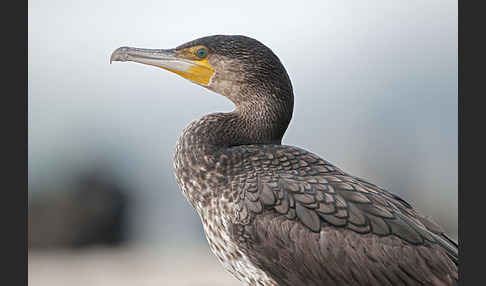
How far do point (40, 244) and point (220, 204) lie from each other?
7.47 m

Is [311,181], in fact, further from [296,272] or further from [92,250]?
[92,250]

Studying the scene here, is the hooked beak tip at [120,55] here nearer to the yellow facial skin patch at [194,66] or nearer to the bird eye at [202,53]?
the yellow facial skin patch at [194,66]

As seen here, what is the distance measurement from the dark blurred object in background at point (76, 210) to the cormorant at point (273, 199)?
21.4 ft

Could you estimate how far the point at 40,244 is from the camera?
1030 cm

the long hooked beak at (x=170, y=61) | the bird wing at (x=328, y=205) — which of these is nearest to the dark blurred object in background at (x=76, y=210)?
the long hooked beak at (x=170, y=61)

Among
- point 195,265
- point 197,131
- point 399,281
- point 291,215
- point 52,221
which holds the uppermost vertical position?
point 197,131

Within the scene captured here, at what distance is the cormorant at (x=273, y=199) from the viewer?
137 inches

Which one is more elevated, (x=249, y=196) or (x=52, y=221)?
(x=249, y=196)

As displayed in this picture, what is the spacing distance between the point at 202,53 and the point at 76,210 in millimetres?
6822

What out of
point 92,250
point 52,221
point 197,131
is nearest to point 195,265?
point 92,250

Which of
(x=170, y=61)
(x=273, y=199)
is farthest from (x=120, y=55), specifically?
(x=273, y=199)

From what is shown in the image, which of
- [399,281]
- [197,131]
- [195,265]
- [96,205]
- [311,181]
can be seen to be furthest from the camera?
[195,265]

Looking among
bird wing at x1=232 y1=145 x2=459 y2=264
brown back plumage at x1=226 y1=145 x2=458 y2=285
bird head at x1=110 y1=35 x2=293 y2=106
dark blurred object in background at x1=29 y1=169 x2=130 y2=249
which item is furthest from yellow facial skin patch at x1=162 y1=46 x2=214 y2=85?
dark blurred object in background at x1=29 y1=169 x2=130 y2=249

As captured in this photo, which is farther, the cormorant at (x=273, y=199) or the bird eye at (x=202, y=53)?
the bird eye at (x=202, y=53)
